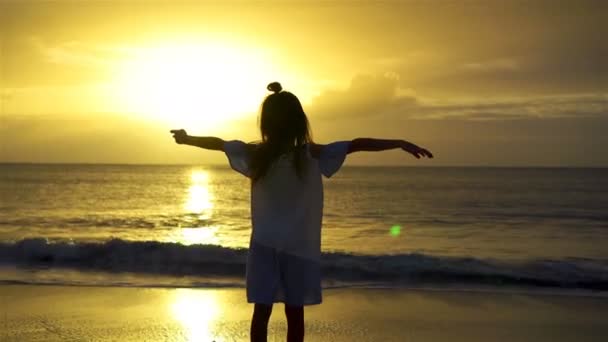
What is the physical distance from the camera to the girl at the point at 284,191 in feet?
12.7

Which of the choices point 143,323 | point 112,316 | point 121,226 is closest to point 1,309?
point 112,316

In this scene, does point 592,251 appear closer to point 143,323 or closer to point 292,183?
point 143,323

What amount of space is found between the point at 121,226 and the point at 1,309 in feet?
54.6

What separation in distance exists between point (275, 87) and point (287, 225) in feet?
2.57

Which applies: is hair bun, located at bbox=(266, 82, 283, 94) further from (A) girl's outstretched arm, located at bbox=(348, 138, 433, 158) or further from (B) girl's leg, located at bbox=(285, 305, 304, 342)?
(B) girl's leg, located at bbox=(285, 305, 304, 342)

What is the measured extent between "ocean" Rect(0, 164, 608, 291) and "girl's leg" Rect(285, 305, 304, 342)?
20.1 feet

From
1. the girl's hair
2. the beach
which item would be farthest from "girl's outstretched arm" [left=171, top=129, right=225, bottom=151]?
the beach

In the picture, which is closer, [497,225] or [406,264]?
[406,264]

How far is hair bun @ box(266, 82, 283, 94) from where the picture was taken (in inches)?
155

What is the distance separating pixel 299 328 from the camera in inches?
161

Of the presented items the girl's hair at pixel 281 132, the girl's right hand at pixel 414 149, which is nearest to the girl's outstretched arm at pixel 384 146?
the girl's right hand at pixel 414 149

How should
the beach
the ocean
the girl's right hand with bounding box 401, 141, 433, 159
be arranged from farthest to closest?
the ocean, the beach, the girl's right hand with bounding box 401, 141, 433, 159

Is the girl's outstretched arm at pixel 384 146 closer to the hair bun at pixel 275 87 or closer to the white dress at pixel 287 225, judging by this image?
the white dress at pixel 287 225

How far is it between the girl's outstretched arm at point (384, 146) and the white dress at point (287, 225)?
78 mm
